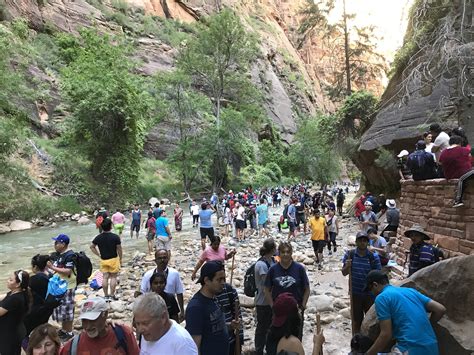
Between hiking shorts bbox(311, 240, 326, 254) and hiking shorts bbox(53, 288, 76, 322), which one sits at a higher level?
hiking shorts bbox(311, 240, 326, 254)

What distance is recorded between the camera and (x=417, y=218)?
Result: 8141 millimetres

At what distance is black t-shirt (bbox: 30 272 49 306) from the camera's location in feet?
15.0

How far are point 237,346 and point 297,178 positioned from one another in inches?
1922

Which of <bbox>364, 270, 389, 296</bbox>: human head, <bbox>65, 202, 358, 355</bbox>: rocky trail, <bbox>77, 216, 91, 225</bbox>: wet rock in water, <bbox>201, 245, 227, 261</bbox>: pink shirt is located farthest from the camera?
<bbox>77, 216, 91, 225</bbox>: wet rock in water

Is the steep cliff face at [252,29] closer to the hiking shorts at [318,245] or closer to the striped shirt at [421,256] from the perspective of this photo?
the hiking shorts at [318,245]

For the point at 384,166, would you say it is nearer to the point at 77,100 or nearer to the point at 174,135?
the point at 77,100

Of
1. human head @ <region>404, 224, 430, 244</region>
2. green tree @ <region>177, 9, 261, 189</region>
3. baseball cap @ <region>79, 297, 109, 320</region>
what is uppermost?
green tree @ <region>177, 9, 261, 189</region>

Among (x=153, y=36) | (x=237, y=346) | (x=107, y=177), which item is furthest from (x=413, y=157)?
(x=153, y=36)

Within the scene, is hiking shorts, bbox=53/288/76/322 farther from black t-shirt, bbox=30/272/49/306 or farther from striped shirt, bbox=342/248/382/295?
striped shirt, bbox=342/248/382/295

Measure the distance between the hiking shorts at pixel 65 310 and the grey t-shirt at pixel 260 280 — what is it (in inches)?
110

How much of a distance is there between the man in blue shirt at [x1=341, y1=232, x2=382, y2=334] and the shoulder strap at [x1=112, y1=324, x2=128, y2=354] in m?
3.25

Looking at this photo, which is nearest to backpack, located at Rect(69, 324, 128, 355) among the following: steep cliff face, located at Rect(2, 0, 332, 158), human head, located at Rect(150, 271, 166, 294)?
human head, located at Rect(150, 271, 166, 294)

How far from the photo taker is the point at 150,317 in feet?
8.66

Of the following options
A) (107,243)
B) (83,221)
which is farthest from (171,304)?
(83,221)
